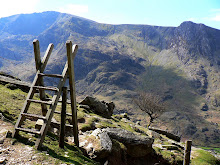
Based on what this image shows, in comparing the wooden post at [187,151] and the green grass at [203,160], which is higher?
the wooden post at [187,151]

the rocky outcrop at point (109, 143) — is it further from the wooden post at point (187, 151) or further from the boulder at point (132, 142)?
the wooden post at point (187, 151)

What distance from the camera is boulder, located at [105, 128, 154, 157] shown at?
1406 centimetres

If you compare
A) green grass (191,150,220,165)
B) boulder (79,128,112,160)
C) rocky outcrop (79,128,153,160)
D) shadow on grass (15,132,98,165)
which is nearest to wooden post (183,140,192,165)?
rocky outcrop (79,128,153,160)

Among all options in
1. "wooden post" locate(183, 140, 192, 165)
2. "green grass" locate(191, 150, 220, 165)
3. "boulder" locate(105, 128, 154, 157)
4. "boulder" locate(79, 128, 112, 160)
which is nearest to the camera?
"boulder" locate(79, 128, 112, 160)

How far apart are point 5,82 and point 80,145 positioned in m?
14.8

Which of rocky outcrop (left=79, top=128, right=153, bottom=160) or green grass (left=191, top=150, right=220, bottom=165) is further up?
rocky outcrop (left=79, top=128, right=153, bottom=160)

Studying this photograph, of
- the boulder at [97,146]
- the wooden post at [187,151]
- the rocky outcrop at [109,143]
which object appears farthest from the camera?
the wooden post at [187,151]

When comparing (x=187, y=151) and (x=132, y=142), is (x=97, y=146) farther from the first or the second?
(x=187, y=151)

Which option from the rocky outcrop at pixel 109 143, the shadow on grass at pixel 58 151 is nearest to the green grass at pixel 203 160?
the rocky outcrop at pixel 109 143

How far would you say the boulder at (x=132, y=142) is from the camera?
1406 cm

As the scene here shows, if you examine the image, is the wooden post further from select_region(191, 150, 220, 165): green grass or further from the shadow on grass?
the shadow on grass

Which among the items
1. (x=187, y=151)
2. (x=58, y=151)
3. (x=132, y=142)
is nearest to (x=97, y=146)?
(x=58, y=151)

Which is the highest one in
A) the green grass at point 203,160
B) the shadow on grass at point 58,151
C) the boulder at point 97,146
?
the shadow on grass at point 58,151

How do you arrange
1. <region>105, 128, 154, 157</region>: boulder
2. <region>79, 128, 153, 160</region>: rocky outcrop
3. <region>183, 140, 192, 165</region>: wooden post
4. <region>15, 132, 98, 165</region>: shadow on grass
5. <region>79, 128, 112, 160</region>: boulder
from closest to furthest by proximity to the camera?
1. <region>15, 132, 98, 165</region>: shadow on grass
2. <region>79, 128, 112, 160</region>: boulder
3. <region>79, 128, 153, 160</region>: rocky outcrop
4. <region>183, 140, 192, 165</region>: wooden post
5. <region>105, 128, 154, 157</region>: boulder
